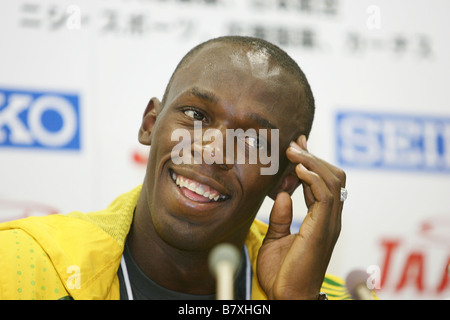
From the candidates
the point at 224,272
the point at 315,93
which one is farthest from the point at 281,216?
the point at 315,93

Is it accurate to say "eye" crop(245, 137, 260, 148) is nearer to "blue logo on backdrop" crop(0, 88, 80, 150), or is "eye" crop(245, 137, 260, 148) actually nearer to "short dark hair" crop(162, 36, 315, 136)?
"short dark hair" crop(162, 36, 315, 136)

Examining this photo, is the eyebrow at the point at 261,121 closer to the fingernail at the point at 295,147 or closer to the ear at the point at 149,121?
the fingernail at the point at 295,147

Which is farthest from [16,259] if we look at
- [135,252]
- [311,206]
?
[311,206]

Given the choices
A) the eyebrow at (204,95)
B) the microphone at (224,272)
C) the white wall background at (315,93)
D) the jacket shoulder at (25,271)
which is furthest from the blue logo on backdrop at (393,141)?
the microphone at (224,272)

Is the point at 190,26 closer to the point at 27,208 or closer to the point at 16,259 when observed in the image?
the point at 27,208

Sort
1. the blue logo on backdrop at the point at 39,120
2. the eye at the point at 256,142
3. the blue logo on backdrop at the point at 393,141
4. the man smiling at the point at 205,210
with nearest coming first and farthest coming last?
the man smiling at the point at 205,210
the eye at the point at 256,142
the blue logo on backdrop at the point at 39,120
the blue logo on backdrop at the point at 393,141

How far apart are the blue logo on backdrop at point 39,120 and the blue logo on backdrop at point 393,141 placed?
1180 mm

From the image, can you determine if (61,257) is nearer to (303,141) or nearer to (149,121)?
(149,121)

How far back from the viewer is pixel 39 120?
7.06 feet

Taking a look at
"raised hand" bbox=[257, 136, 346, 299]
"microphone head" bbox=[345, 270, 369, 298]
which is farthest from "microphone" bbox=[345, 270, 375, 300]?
"raised hand" bbox=[257, 136, 346, 299]

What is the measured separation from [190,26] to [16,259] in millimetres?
1364

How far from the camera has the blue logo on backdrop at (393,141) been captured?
2463 millimetres

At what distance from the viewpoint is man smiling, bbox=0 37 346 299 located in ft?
4.63

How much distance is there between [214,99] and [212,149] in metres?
0.15
